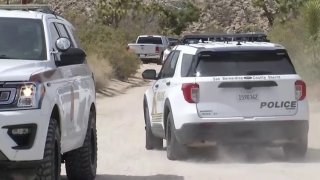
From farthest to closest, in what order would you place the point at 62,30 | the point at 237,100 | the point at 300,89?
1. the point at 300,89
2. the point at 237,100
3. the point at 62,30

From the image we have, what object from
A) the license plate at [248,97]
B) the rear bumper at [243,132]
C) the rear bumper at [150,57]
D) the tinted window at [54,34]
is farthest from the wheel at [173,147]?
the rear bumper at [150,57]

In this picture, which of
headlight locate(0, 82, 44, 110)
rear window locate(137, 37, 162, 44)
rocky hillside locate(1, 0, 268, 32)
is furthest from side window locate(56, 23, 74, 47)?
rocky hillside locate(1, 0, 268, 32)

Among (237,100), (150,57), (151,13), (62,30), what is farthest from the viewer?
(151,13)

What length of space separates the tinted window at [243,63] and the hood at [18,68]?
467cm

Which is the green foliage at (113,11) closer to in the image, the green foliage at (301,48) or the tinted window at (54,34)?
the green foliage at (301,48)

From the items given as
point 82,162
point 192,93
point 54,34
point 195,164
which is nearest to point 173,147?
point 195,164

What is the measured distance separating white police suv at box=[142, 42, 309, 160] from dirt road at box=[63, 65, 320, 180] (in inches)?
13.5

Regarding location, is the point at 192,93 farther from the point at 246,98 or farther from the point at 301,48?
the point at 301,48

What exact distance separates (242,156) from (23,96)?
643cm

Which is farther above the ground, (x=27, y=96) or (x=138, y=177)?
(x=27, y=96)

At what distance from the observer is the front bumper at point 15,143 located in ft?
24.7

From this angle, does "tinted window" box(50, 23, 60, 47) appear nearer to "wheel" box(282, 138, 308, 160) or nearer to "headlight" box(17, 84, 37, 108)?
"headlight" box(17, 84, 37, 108)

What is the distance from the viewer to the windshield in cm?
893

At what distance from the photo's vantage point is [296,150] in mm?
13125
